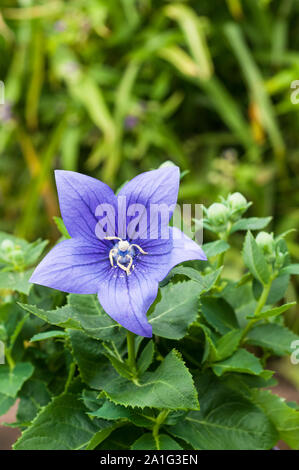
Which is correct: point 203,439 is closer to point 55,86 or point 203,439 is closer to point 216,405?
point 216,405

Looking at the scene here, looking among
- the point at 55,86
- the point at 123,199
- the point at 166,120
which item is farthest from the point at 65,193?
the point at 55,86

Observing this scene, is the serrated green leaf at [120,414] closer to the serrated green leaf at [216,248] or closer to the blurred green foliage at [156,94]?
the serrated green leaf at [216,248]

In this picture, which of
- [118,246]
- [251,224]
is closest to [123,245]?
[118,246]

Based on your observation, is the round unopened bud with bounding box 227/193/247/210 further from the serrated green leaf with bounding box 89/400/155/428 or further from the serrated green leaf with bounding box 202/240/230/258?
the serrated green leaf with bounding box 89/400/155/428

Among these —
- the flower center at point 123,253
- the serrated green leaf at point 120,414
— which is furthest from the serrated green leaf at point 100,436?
the flower center at point 123,253

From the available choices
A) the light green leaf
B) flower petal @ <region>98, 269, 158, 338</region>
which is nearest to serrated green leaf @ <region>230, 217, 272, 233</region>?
the light green leaf

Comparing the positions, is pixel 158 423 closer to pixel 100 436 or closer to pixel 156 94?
pixel 100 436
